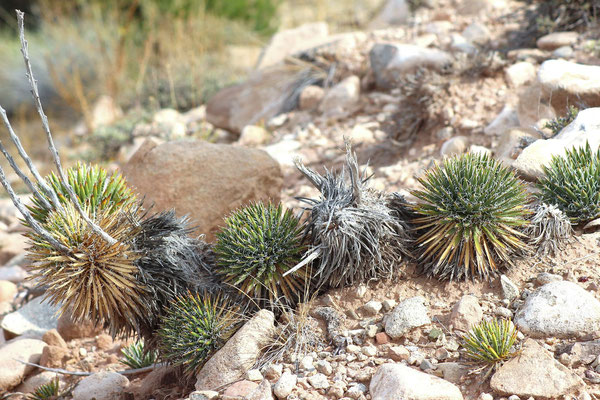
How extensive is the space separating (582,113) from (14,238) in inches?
270

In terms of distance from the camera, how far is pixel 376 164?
702 centimetres

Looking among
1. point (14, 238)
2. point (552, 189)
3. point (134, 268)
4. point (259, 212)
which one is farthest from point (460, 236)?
point (14, 238)

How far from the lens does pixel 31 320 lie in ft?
19.7

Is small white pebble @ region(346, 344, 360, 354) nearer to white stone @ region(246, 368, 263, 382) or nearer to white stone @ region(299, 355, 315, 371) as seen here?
white stone @ region(299, 355, 315, 371)

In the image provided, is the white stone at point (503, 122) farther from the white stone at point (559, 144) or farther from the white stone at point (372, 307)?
the white stone at point (372, 307)

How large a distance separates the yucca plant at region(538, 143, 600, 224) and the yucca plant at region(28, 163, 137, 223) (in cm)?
303

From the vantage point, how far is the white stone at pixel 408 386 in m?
3.20

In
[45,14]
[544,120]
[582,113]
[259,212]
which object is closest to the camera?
[259,212]

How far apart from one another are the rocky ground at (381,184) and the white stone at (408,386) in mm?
10

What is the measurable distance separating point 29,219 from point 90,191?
652 mm

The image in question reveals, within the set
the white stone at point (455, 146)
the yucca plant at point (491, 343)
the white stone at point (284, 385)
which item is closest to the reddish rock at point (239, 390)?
the white stone at point (284, 385)

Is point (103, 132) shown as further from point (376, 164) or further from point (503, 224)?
point (503, 224)

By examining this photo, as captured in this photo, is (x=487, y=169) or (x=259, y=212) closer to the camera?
(x=487, y=169)

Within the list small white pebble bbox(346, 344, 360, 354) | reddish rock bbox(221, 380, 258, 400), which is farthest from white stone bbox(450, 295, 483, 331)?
reddish rock bbox(221, 380, 258, 400)
